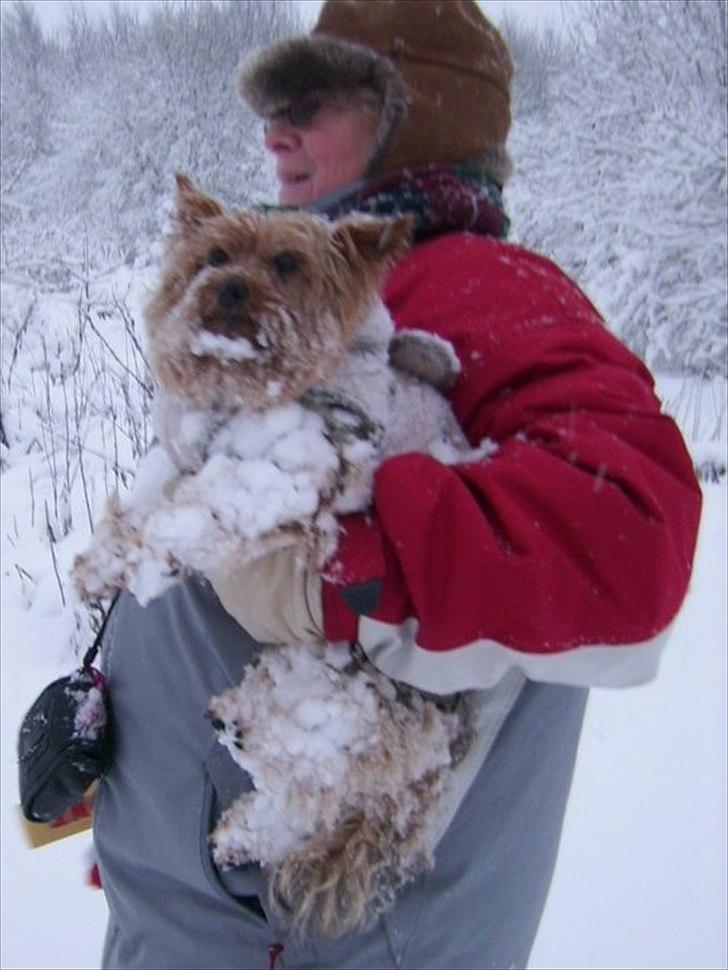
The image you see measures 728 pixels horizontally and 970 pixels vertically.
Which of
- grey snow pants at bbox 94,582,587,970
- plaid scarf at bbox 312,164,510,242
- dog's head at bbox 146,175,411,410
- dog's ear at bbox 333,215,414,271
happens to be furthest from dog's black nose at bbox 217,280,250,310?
grey snow pants at bbox 94,582,587,970

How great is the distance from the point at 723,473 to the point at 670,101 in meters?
7.86

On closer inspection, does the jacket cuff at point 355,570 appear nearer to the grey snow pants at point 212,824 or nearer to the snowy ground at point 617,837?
the grey snow pants at point 212,824

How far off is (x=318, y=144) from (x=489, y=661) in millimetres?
861

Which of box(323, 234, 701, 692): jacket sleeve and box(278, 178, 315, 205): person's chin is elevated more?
box(278, 178, 315, 205): person's chin

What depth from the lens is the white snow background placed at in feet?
7.91

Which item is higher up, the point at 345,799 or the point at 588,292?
the point at 345,799

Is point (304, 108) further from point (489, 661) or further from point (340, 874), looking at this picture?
point (340, 874)

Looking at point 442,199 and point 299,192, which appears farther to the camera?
point 299,192

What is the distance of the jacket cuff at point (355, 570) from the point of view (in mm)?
858

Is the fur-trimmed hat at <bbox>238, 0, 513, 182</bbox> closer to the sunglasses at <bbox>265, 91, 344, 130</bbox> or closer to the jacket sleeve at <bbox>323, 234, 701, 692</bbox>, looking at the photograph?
the sunglasses at <bbox>265, 91, 344, 130</bbox>

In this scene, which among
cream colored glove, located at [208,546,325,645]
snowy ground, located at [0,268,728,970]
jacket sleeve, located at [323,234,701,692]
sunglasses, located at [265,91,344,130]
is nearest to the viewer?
jacket sleeve, located at [323,234,701,692]

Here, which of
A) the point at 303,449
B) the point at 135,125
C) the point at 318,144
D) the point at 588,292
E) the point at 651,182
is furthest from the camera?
the point at 135,125

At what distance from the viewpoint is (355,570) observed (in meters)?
0.86

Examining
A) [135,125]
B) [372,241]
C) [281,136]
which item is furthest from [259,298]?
[135,125]
